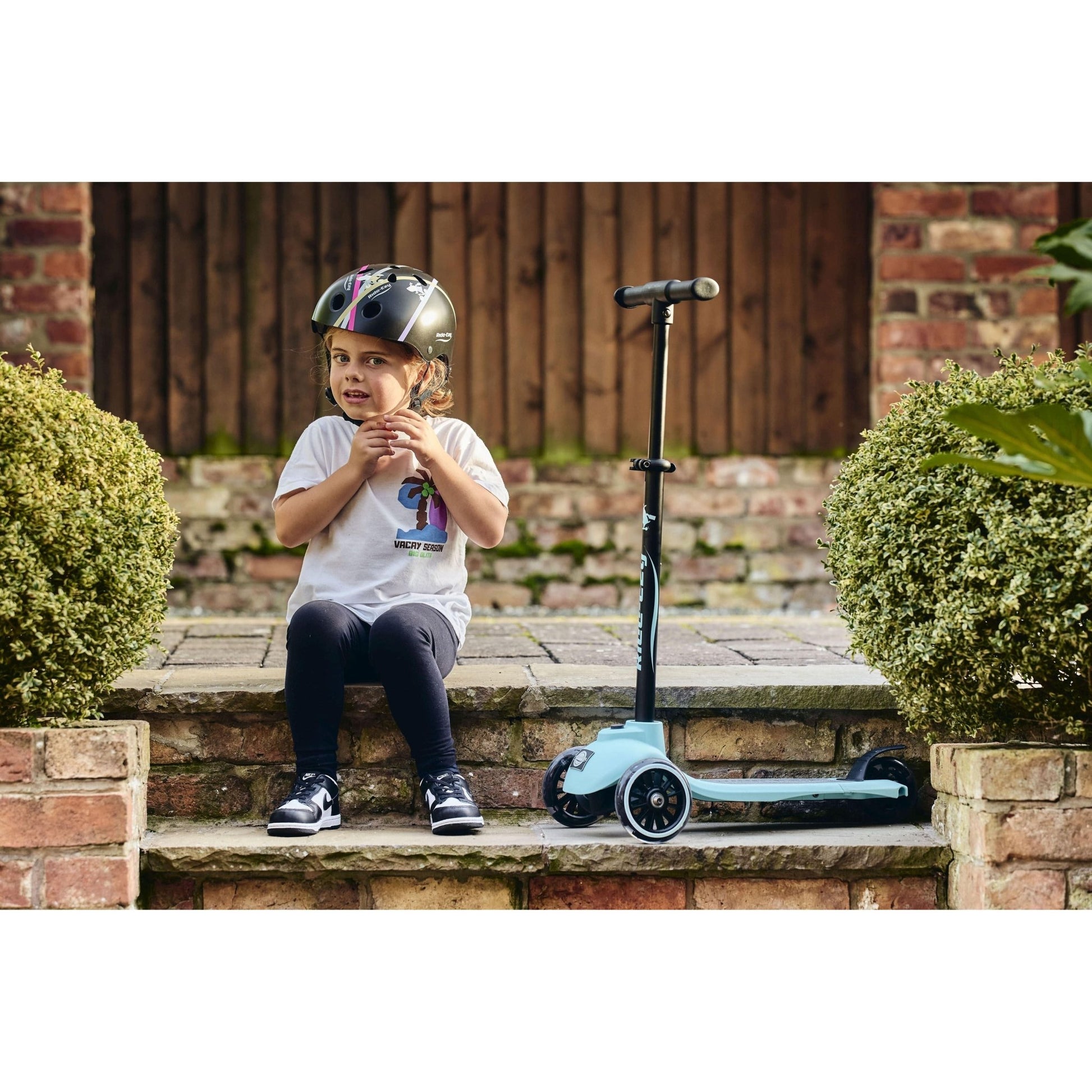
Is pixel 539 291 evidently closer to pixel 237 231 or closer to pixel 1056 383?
pixel 237 231

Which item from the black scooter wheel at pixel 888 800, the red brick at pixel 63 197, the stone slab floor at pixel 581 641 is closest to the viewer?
the black scooter wheel at pixel 888 800

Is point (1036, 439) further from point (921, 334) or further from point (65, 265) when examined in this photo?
point (65, 265)

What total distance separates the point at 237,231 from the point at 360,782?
351 centimetres

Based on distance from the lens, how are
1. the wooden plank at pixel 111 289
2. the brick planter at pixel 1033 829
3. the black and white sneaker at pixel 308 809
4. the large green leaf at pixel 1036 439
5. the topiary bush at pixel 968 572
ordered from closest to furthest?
the large green leaf at pixel 1036 439, the topiary bush at pixel 968 572, the brick planter at pixel 1033 829, the black and white sneaker at pixel 308 809, the wooden plank at pixel 111 289

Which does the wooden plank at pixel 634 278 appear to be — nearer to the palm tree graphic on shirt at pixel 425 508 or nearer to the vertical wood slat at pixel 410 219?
the vertical wood slat at pixel 410 219

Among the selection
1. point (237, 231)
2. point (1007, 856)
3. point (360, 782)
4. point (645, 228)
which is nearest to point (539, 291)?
point (645, 228)

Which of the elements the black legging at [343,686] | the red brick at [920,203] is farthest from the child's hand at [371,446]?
the red brick at [920,203]

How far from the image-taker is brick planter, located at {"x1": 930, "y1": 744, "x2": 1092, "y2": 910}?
2574 millimetres

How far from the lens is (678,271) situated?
586 cm

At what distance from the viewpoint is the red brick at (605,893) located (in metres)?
2.70

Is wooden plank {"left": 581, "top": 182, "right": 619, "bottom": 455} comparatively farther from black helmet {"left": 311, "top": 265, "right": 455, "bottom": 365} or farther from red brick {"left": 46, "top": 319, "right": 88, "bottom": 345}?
black helmet {"left": 311, "top": 265, "right": 455, "bottom": 365}

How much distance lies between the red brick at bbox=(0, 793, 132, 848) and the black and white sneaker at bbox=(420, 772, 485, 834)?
0.61 m

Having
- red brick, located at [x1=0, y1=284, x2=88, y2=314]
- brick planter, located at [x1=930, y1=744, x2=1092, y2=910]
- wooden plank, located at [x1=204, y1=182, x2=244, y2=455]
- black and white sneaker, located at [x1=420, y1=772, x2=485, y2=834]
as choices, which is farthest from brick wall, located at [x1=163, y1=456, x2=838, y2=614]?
brick planter, located at [x1=930, y1=744, x2=1092, y2=910]

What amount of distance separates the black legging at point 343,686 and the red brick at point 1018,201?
155 inches
